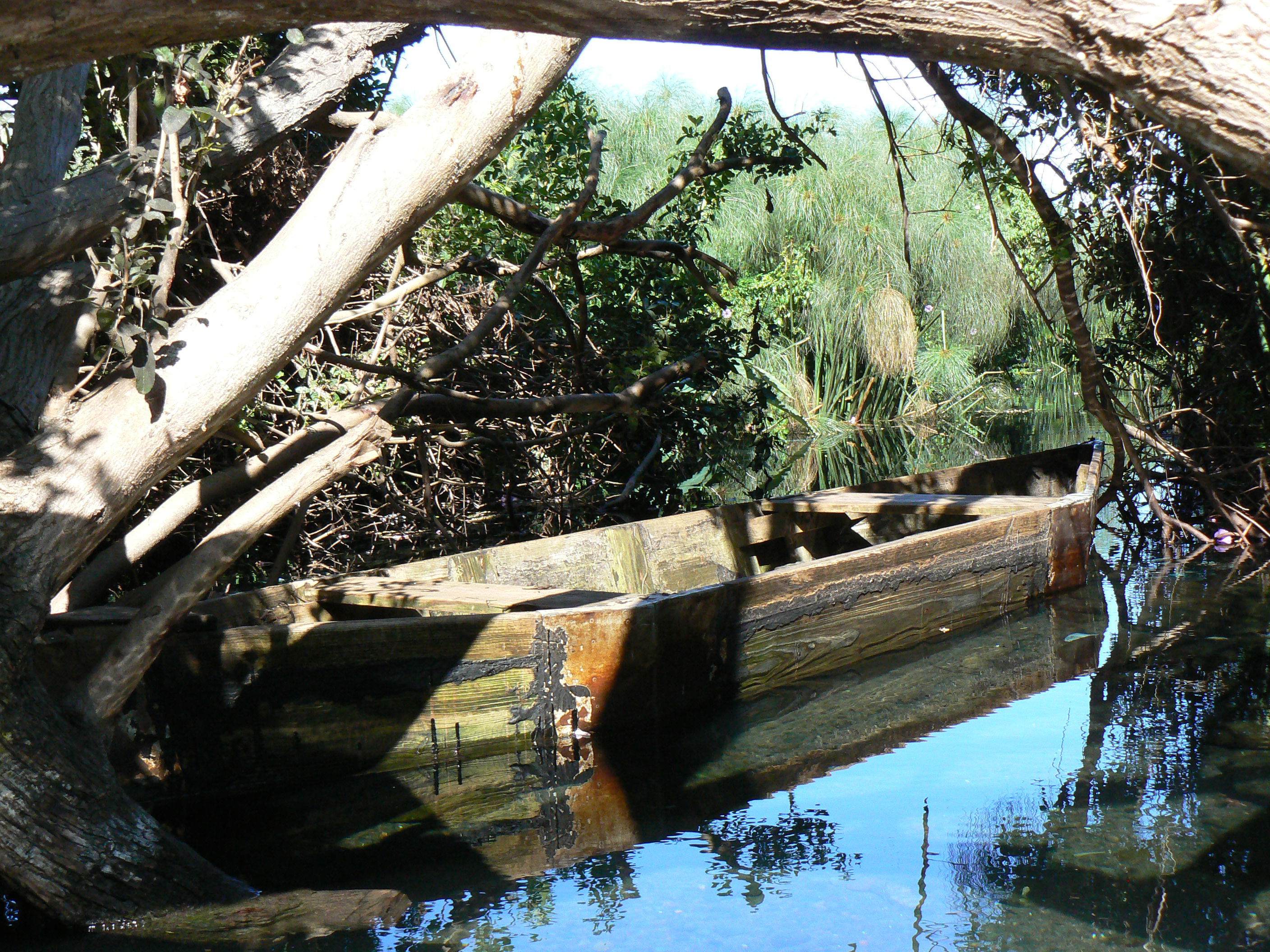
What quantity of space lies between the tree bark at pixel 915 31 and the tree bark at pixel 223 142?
1485 millimetres

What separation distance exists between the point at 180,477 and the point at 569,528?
2.38m

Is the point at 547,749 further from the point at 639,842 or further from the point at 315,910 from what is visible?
the point at 315,910

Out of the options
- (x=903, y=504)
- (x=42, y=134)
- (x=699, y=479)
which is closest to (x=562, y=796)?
(x=42, y=134)

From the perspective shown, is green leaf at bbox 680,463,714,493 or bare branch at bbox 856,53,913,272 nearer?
bare branch at bbox 856,53,913,272

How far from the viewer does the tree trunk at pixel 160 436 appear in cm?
259

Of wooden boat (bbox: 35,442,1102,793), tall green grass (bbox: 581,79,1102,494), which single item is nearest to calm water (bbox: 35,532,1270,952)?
wooden boat (bbox: 35,442,1102,793)

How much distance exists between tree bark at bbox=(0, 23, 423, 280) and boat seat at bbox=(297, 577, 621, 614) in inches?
66.5

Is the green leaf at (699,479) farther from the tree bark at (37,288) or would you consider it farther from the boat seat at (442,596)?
the tree bark at (37,288)

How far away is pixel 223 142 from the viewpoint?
12.0 feet

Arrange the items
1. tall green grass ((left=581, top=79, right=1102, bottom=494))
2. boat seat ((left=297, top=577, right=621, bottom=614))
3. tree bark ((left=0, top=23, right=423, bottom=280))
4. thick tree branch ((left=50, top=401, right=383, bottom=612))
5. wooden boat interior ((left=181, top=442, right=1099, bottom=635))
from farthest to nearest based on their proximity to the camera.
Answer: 1. tall green grass ((left=581, top=79, right=1102, bottom=494))
2. wooden boat interior ((left=181, top=442, right=1099, bottom=635))
3. boat seat ((left=297, top=577, right=621, bottom=614))
4. thick tree branch ((left=50, top=401, right=383, bottom=612))
5. tree bark ((left=0, top=23, right=423, bottom=280))

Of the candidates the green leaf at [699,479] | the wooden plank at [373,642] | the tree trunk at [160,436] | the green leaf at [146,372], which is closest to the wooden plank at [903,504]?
the green leaf at [699,479]

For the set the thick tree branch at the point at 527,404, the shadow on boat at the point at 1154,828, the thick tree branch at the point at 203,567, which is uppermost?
the thick tree branch at the point at 527,404

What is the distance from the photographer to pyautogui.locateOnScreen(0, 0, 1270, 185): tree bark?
1.30 metres

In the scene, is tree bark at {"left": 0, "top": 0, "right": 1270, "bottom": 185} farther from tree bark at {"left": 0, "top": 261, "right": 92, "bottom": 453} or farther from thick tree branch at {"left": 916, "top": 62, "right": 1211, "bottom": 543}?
thick tree branch at {"left": 916, "top": 62, "right": 1211, "bottom": 543}
